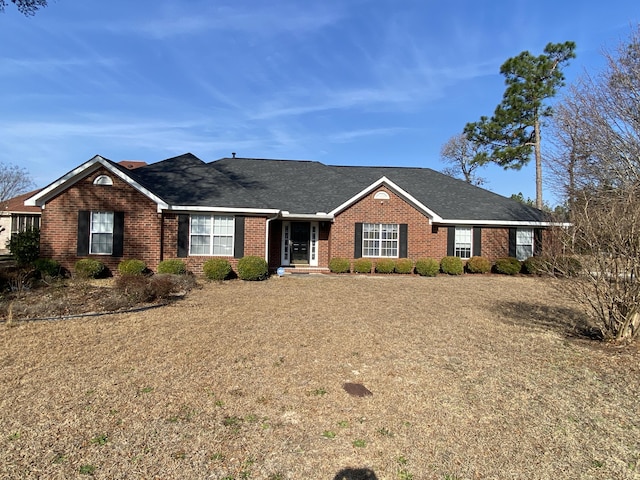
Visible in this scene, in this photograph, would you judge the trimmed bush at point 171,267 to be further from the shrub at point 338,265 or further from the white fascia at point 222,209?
the shrub at point 338,265

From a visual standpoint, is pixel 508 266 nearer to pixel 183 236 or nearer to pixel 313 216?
pixel 313 216

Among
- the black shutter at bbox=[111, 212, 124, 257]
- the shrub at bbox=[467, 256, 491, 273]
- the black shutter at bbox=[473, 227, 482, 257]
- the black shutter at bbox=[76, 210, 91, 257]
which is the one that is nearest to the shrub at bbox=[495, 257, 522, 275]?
the shrub at bbox=[467, 256, 491, 273]

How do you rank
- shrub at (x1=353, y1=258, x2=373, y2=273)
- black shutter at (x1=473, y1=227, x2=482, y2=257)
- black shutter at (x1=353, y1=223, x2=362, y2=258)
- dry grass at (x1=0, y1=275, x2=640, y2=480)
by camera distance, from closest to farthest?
dry grass at (x1=0, y1=275, x2=640, y2=480)
shrub at (x1=353, y1=258, x2=373, y2=273)
black shutter at (x1=353, y1=223, x2=362, y2=258)
black shutter at (x1=473, y1=227, x2=482, y2=257)

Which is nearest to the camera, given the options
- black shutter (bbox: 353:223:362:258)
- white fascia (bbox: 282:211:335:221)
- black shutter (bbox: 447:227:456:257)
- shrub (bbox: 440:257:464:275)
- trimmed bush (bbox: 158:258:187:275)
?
trimmed bush (bbox: 158:258:187:275)

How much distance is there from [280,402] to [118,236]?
12070mm

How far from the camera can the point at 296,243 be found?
18328 millimetres

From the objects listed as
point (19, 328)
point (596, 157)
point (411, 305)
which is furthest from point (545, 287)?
point (19, 328)

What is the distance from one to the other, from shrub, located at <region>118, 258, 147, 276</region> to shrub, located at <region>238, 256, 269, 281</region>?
3.43 meters

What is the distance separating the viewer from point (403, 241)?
1725cm

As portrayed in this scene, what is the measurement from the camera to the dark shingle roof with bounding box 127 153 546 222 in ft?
50.3

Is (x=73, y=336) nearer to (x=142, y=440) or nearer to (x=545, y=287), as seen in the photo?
(x=142, y=440)

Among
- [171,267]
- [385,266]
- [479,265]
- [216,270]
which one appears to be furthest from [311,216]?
[479,265]

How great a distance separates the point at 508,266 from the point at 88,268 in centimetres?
1688

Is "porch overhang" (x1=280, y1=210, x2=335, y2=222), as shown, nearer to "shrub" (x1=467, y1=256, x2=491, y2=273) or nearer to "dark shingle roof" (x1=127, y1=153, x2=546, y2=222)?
"dark shingle roof" (x1=127, y1=153, x2=546, y2=222)
